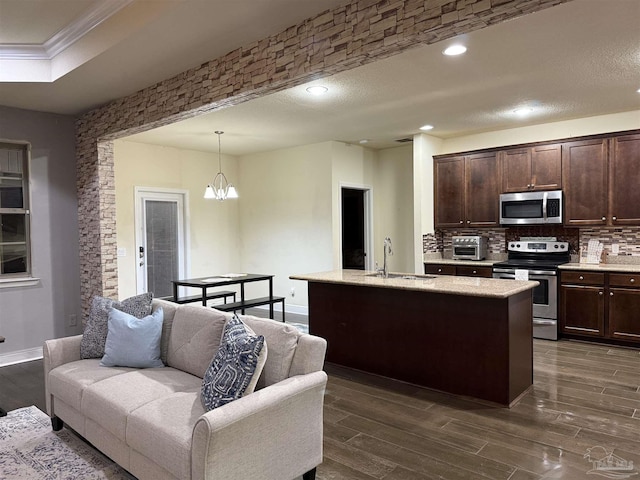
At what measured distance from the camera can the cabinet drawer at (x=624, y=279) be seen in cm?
475

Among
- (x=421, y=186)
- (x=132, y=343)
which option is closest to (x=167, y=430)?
(x=132, y=343)

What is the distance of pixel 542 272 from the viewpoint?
524cm

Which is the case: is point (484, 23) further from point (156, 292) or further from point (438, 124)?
point (156, 292)

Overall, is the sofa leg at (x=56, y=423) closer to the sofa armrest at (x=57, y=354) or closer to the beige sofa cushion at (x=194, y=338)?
the sofa armrest at (x=57, y=354)

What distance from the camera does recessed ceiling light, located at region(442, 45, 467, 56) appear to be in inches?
128

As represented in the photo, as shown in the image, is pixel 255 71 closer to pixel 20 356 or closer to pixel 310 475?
pixel 310 475

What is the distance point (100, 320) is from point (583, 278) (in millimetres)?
4909

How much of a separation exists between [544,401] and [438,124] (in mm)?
3560

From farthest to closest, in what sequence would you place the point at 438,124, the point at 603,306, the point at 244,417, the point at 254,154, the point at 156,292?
the point at 254,154
the point at 156,292
the point at 438,124
the point at 603,306
the point at 244,417

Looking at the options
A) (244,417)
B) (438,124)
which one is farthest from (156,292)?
(244,417)

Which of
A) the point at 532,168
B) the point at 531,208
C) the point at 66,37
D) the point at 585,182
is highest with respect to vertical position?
the point at 66,37

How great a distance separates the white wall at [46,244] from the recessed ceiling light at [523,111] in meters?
5.10

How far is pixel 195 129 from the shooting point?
18.9 feet

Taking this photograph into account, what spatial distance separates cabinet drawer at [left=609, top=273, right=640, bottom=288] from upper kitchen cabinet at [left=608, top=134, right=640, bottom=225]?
61cm
